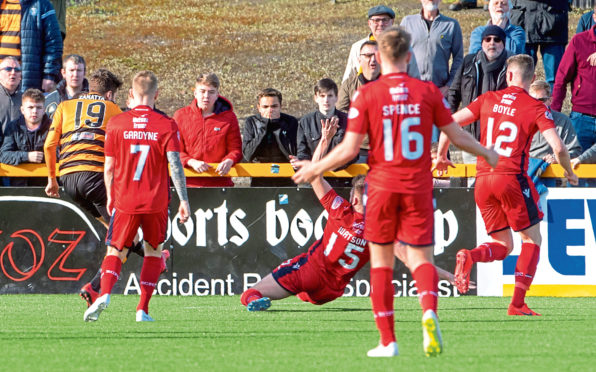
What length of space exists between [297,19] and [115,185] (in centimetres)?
4074

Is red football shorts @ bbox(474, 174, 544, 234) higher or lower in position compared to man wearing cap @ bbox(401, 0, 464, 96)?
lower

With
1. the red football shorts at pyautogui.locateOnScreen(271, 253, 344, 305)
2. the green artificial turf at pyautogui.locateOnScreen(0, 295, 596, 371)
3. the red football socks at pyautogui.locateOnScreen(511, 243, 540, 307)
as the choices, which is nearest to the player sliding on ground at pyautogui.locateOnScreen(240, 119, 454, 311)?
the red football shorts at pyautogui.locateOnScreen(271, 253, 344, 305)

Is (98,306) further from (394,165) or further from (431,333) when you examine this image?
(431,333)

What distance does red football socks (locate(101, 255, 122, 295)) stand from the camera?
25.1 ft

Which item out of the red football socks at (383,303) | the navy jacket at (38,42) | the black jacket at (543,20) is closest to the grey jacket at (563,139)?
the black jacket at (543,20)

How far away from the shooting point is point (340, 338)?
691cm

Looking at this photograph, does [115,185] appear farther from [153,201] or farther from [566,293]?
[566,293]

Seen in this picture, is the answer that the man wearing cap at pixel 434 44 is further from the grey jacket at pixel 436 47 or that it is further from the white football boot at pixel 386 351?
the white football boot at pixel 386 351

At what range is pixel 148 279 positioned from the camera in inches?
316

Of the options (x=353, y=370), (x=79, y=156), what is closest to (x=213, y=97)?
(x=79, y=156)

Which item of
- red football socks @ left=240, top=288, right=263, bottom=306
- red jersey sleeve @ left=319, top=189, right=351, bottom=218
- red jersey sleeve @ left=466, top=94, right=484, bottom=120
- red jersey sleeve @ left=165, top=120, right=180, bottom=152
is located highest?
red jersey sleeve @ left=466, top=94, right=484, bottom=120

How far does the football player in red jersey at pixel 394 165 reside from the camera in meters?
5.88

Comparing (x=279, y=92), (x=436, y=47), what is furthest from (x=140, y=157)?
(x=436, y=47)

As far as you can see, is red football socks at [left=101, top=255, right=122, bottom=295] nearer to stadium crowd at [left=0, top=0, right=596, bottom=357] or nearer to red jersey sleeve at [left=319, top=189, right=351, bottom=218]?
stadium crowd at [left=0, top=0, right=596, bottom=357]
